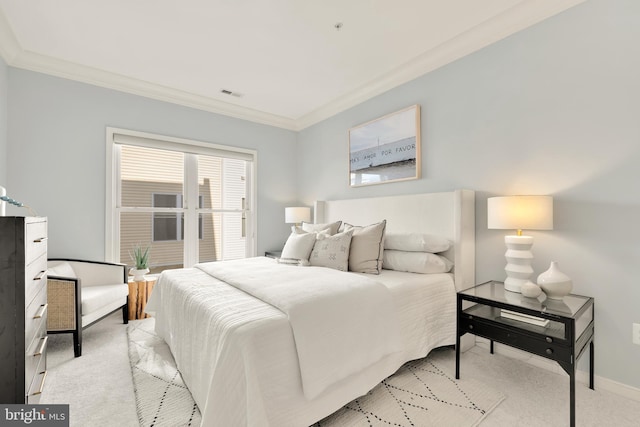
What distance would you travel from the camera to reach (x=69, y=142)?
9.55 feet

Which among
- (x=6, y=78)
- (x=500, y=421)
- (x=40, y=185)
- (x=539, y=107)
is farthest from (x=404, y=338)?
(x=6, y=78)

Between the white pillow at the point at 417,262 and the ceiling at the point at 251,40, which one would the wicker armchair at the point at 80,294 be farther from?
the white pillow at the point at 417,262

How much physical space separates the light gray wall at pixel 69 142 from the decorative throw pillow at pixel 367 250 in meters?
2.65

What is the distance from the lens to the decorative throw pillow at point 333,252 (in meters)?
2.40

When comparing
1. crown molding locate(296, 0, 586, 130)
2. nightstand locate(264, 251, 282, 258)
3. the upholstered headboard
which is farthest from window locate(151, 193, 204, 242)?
crown molding locate(296, 0, 586, 130)

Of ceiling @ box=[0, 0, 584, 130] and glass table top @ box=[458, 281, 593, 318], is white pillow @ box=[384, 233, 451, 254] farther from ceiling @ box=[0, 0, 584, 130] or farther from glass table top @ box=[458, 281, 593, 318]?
ceiling @ box=[0, 0, 584, 130]

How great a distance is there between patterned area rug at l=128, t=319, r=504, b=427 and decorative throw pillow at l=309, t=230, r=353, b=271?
0.91 metres

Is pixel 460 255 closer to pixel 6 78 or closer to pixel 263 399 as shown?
Result: pixel 263 399

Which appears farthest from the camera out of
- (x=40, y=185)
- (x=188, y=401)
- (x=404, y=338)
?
(x=40, y=185)

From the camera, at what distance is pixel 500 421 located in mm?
1493

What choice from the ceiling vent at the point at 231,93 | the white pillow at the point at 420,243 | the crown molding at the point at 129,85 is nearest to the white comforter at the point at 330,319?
the white pillow at the point at 420,243

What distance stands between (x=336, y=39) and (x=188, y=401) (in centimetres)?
290

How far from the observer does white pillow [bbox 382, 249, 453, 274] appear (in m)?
2.27

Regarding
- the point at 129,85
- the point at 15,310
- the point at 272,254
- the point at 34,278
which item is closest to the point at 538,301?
the point at 15,310
